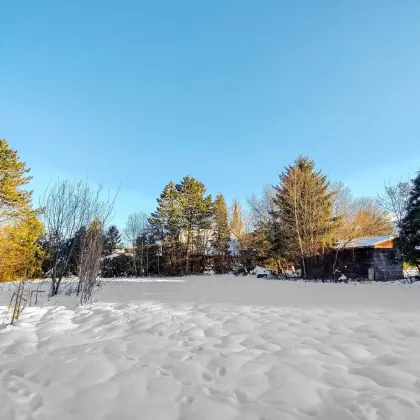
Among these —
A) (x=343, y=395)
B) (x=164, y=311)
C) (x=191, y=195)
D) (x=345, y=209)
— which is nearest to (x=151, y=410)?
(x=343, y=395)

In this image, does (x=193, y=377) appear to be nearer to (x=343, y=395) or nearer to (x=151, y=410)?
(x=151, y=410)

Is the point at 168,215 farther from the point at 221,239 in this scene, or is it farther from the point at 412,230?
the point at 412,230

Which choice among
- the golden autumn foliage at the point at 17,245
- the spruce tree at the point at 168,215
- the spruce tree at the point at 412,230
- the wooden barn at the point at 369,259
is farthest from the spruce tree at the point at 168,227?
the spruce tree at the point at 412,230

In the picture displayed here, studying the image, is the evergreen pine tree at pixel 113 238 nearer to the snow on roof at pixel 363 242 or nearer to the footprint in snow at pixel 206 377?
the snow on roof at pixel 363 242

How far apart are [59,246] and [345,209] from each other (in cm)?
1735

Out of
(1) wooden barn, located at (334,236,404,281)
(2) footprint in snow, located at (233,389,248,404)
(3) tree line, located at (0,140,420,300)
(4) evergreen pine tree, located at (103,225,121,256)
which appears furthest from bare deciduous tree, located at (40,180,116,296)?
(4) evergreen pine tree, located at (103,225,121,256)

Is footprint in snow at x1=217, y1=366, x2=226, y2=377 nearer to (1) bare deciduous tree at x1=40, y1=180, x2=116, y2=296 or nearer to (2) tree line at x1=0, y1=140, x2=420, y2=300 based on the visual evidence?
(2) tree line at x1=0, y1=140, x2=420, y2=300

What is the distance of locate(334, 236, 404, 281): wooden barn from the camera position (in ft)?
48.1

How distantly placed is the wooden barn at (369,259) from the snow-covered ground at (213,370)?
12.5m

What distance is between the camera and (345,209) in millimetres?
18375

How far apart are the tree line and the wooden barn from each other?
95 cm

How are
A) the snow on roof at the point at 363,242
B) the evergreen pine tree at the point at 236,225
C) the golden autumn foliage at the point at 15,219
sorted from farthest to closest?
the evergreen pine tree at the point at 236,225 → the snow on roof at the point at 363,242 → the golden autumn foliage at the point at 15,219

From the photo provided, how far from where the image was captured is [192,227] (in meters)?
23.5

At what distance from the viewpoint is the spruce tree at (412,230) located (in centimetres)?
1124
